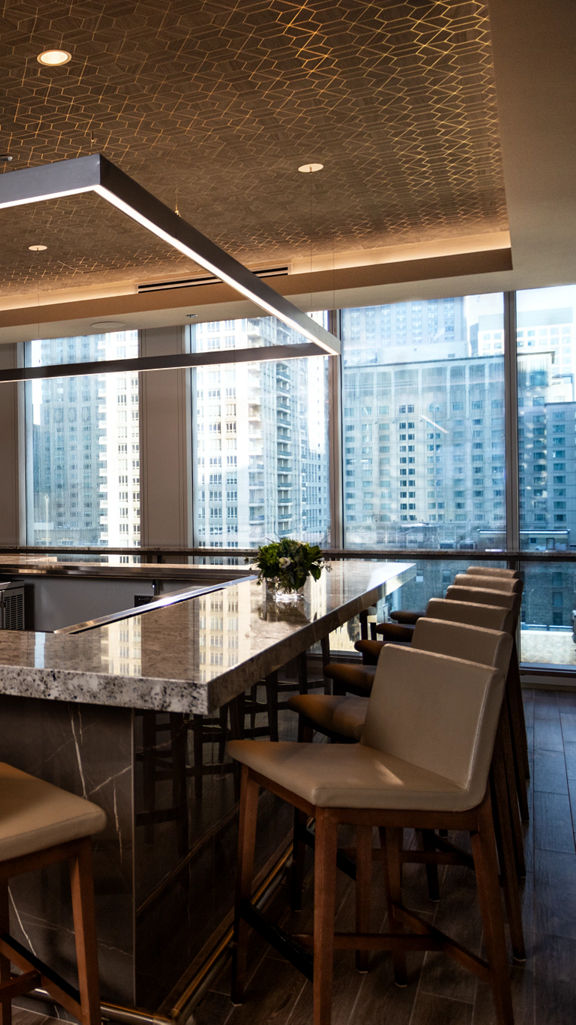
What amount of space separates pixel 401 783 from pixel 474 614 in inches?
45.7

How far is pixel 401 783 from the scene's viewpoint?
167 centimetres

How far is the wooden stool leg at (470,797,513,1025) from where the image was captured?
173 cm

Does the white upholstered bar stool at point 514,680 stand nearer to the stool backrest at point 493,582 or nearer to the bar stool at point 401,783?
the stool backrest at point 493,582

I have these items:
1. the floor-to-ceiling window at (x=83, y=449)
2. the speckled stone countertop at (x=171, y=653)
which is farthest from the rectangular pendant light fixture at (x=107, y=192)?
the floor-to-ceiling window at (x=83, y=449)

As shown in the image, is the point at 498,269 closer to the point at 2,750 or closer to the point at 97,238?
the point at 97,238

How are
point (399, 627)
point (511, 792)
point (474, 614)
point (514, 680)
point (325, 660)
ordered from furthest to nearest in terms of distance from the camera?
1. point (399, 627)
2. point (325, 660)
3. point (514, 680)
4. point (474, 614)
5. point (511, 792)

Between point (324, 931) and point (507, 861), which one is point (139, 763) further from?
point (507, 861)

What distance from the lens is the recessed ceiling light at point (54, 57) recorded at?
9.70ft

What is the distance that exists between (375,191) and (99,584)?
282cm

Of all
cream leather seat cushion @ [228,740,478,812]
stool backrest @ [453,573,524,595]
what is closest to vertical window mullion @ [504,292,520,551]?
stool backrest @ [453,573,524,595]

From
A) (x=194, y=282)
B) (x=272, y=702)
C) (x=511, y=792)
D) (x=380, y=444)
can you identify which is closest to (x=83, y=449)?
(x=194, y=282)

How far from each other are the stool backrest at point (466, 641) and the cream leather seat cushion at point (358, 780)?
379mm

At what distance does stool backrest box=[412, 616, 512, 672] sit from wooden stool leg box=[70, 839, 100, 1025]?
1.03 metres

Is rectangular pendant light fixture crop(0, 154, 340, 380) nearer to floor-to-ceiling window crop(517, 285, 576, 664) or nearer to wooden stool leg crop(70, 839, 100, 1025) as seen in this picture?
wooden stool leg crop(70, 839, 100, 1025)
